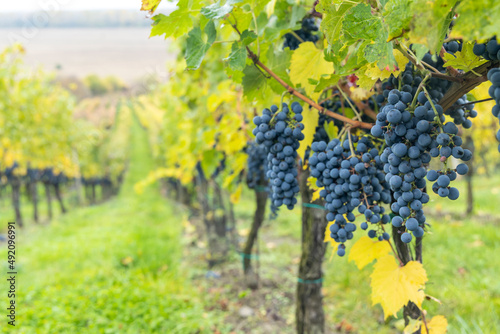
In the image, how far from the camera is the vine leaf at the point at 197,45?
3.78 feet

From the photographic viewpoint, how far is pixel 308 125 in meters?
1.43

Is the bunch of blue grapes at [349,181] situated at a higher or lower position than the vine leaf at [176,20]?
lower

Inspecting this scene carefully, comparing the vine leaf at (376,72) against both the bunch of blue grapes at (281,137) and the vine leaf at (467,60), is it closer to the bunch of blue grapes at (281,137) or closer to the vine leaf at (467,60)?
the vine leaf at (467,60)

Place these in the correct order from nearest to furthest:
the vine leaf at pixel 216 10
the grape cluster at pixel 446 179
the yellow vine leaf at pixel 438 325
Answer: the grape cluster at pixel 446 179 < the vine leaf at pixel 216 10 < the yellow vine leaf at pixel 438 325

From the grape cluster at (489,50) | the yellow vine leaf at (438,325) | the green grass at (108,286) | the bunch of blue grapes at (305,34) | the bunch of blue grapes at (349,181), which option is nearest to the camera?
the grape cluster at (489,50)

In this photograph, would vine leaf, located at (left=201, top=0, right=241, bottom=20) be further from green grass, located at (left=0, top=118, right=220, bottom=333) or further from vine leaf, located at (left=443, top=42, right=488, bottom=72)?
green grass, located at (left=0, top=118, right=220, bottom=333)

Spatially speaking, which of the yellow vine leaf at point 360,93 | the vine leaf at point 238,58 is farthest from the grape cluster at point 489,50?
the vine leaf at point 238,58

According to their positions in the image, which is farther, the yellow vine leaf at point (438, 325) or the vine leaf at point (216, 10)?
the yellow vine leaf at point (438, 325)

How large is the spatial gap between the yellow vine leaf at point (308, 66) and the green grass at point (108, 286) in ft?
9.96

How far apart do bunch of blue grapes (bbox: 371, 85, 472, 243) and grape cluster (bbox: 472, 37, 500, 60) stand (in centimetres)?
16

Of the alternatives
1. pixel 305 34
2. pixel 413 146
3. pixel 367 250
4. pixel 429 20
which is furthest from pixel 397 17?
pixel 305 34

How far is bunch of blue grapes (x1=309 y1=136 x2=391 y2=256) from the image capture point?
115 cm

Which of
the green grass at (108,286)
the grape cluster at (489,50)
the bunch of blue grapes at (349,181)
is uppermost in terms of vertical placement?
the grape cluster at (489,50)

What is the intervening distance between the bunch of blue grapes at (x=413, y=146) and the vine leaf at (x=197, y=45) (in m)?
0.64
